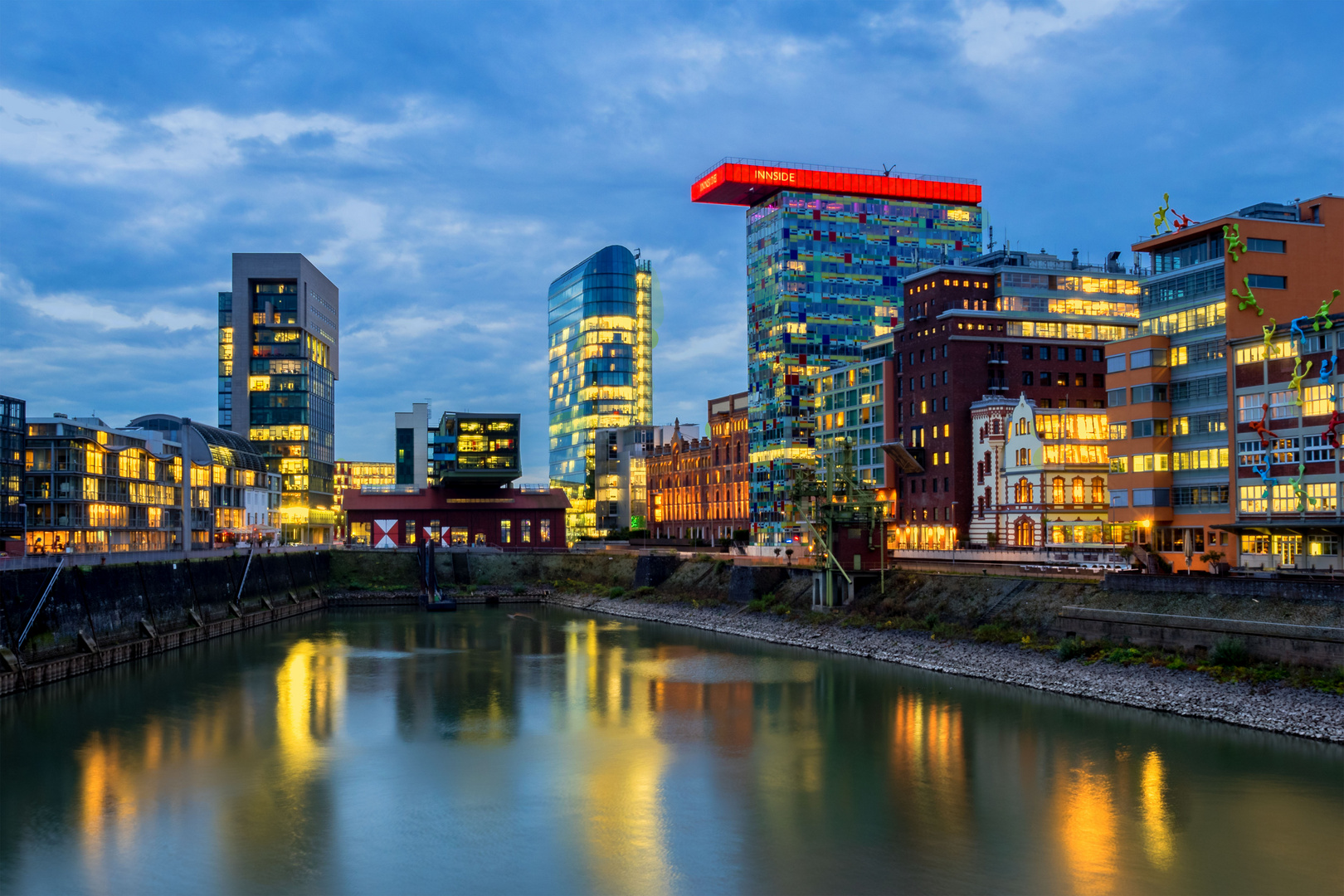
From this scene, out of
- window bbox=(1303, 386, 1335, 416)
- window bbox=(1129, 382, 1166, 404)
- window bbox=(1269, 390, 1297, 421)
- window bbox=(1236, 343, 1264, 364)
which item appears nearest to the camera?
window bbox=(1303, 386, 1335, 416)

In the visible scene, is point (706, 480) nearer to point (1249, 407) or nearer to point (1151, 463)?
point (1151, 463)

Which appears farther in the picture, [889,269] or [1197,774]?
[889,269]

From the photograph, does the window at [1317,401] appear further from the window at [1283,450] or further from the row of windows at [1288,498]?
the row of windows at [1288,498]

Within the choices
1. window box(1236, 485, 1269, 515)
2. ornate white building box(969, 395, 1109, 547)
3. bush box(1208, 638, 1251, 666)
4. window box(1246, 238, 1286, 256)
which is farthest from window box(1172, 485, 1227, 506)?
bush box(1208, 638, 1251, 666)

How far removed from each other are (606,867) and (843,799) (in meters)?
10.9

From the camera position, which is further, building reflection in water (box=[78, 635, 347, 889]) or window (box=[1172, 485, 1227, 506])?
window (box=[1172, 485, 1227, 506])

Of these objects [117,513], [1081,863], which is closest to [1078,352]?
[1081,863]

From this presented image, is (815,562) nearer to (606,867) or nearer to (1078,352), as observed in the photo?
(1078,352)

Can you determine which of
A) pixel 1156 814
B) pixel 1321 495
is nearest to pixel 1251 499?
pixel 1321 495

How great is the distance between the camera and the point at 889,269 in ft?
588

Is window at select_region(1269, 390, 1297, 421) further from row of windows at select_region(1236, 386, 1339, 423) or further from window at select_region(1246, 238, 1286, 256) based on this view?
window at select_region(1246, 238, 1286, 256)

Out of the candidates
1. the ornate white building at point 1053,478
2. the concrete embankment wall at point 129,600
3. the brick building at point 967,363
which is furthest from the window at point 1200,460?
the concrete embankment wall at point 129,600

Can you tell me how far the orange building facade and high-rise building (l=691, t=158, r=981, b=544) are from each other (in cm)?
8361

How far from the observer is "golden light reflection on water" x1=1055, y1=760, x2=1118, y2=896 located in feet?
103
